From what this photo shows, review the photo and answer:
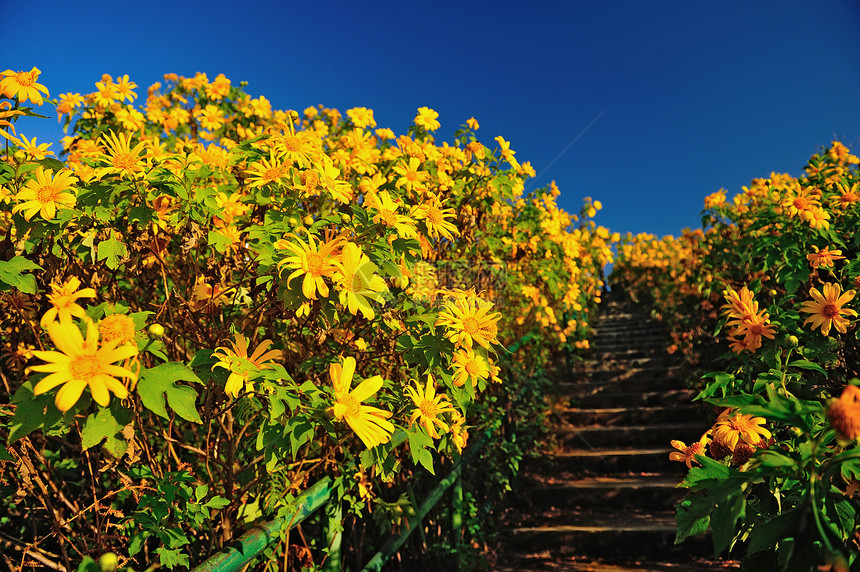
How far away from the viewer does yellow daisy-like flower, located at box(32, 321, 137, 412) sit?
729 mm

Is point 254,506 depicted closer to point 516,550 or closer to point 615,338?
point 516,550

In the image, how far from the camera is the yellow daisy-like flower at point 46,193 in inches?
44.2

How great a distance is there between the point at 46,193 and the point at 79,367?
2.00ft

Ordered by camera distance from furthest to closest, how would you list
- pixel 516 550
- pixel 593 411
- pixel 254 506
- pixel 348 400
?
pixel 593 411 → pixel 516 550 → pixel 254 506 → pixel 348 400

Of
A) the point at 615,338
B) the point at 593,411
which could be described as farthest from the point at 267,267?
the point at 615,338

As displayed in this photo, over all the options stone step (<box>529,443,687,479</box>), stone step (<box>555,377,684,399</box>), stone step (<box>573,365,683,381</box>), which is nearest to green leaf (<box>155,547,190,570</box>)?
stone step (<box>529,443,687,479</box>)

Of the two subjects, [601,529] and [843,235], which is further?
[601,529]

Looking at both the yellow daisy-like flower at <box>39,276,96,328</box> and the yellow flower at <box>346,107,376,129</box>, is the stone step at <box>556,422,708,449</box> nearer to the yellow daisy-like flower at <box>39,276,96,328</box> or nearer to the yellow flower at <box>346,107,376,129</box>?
the yellow flower at <box>346,107,376,129</box>

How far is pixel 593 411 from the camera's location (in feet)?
16.5

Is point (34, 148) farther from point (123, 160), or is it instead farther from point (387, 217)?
point (387, 217)

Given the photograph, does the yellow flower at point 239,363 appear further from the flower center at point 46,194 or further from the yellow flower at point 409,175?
the yellow flower at point 409,175

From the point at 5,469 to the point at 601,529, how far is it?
124 inches

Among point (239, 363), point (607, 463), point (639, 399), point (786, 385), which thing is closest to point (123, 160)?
point (239, 363)

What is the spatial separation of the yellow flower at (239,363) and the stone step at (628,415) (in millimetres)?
4238
